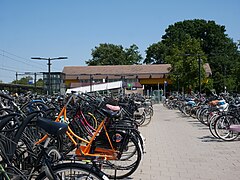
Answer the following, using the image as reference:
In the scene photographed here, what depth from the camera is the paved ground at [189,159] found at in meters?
5.25

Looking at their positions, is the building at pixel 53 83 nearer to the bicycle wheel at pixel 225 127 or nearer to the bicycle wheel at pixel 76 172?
the bicycle wheel at pixel 225 127

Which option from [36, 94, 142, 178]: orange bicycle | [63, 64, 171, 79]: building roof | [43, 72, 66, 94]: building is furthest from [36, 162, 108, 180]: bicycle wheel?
[63, 64, 171, 79]: building roof

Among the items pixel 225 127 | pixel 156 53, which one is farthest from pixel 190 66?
pixel 156 53

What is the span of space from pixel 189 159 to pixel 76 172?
155 inches

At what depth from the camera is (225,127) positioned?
8.51m

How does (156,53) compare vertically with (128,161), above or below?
above

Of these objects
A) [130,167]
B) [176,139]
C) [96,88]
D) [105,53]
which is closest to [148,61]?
[105,53]

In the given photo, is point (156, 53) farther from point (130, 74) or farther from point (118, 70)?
point (130, 74)

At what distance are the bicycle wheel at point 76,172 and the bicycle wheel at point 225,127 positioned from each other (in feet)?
20.3

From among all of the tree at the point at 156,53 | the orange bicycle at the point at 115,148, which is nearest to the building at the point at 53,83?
the orange bicycle at the point at 115,148

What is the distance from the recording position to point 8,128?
3.69 meters

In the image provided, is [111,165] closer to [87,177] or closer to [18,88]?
[87,177]

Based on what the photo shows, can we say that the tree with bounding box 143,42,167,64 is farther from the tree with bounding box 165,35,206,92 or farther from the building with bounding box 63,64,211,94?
the tree with bounding box 165,35,206,92

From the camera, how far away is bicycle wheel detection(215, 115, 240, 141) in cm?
841
